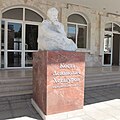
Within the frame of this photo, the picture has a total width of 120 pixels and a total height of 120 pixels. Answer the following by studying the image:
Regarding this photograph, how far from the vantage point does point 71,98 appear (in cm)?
353

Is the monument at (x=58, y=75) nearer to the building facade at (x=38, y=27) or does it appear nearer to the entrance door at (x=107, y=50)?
Answer: the building facade at (x=38, y=27)

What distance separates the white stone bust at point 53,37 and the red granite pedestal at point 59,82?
18 cm

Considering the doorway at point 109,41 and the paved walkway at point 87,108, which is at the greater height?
the doorway at point 109,41

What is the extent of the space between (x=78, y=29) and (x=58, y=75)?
21.4ft

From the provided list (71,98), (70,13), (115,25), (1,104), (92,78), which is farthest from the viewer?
(115,25)

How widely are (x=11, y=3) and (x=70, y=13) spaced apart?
9.83 ft

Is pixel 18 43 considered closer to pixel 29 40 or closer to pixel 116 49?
pixel 29 40

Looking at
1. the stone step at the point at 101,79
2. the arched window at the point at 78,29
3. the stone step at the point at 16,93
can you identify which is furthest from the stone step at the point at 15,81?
the arched window at the point at 78,29

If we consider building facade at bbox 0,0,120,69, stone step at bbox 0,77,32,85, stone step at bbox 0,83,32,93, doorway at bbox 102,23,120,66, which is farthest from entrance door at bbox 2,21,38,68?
doorway at bbox 102,23,120,66

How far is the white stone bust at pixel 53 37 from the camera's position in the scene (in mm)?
3518

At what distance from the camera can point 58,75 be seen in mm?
3400

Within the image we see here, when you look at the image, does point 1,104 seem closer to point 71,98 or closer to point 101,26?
point 71,98

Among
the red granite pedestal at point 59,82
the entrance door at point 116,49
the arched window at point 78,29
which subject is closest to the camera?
the red granite pedestal at point 59,82

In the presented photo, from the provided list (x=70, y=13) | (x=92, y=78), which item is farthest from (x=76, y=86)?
(x=70, y=13)
